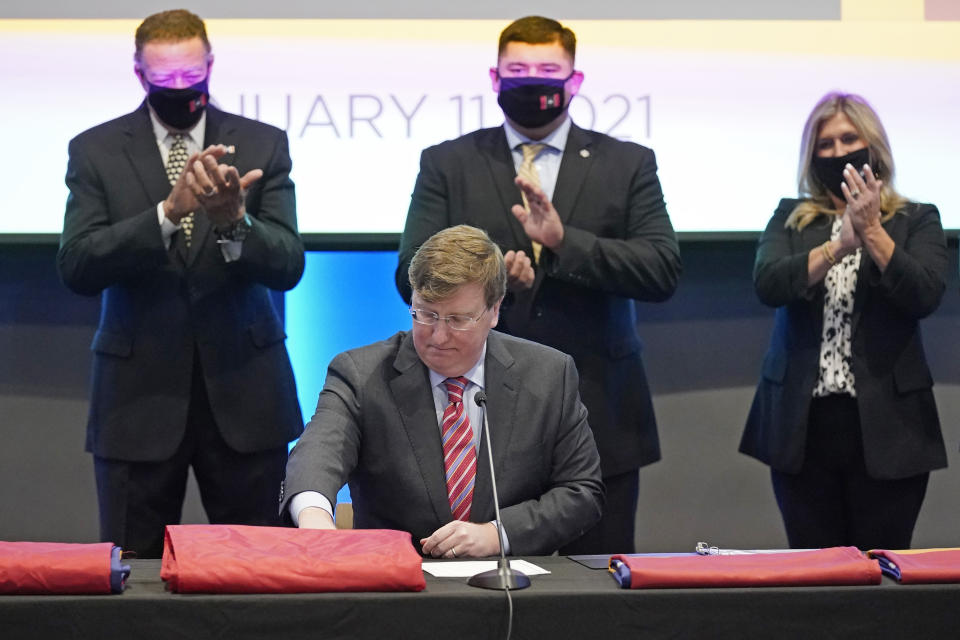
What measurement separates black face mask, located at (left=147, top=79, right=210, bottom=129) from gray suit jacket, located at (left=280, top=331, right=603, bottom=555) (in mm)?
1101

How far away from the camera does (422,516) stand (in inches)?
108

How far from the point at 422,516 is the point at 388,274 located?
224 cm

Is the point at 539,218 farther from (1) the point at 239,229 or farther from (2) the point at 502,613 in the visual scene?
(2) the point at 502,613

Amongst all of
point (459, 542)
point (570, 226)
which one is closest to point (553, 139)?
point (570, 226)

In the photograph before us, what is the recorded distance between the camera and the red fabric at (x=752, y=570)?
2.06 meters

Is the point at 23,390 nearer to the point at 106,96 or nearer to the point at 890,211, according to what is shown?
the point at 106,96

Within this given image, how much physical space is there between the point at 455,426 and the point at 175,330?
43.6 inches

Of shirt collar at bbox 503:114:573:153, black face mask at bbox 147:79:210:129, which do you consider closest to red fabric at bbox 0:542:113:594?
black face mask at bbox 147:79:210:129

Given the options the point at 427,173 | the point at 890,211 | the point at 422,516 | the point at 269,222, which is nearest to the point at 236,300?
the point at 269,222

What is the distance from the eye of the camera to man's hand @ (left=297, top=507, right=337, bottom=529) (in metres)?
2.40

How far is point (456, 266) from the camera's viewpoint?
106 inches

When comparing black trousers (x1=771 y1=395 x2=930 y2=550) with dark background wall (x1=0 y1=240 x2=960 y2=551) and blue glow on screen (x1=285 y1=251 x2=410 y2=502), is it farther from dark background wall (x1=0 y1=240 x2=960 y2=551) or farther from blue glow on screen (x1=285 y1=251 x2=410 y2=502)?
blue glow on screen (x1=285 y1=251 x2=410 y2=502)

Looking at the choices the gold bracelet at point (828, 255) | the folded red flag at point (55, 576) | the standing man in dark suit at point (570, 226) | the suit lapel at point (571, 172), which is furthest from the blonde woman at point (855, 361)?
the folded red flag at point (55, 576)

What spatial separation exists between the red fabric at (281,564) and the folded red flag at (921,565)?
85 cm
